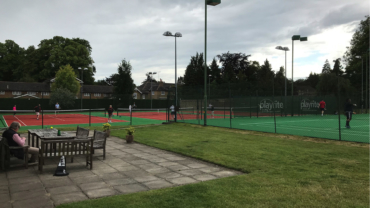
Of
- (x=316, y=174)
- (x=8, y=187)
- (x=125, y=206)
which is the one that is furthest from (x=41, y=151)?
(x=316, y=174)

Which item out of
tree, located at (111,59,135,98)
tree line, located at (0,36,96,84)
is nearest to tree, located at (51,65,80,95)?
tree, located at (111,59,135,98)

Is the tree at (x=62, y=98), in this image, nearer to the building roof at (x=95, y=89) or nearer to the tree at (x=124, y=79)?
the tree at (x=124, y=79)

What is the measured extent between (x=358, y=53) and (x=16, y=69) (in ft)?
262

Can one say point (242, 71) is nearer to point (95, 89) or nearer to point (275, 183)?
point (95, 89)

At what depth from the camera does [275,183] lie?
17.6 feet

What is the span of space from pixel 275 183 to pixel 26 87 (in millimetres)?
70748

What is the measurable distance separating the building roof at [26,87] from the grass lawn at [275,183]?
65017 millimetres

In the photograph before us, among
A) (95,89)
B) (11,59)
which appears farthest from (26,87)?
(95,89)

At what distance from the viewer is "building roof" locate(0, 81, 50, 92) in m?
64.0

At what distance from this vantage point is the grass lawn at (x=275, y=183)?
4363 millimetres

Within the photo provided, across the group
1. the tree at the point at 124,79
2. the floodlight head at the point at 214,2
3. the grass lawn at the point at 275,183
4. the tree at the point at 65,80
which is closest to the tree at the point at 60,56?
the tree at the point at 65,80

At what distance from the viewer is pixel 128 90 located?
49.6 metres

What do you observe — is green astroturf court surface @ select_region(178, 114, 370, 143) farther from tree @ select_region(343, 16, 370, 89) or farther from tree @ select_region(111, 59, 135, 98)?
tree @ select_region(343, 16, 370, 89)

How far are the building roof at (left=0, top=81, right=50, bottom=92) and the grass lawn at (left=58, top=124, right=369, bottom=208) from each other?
65.0 metres
